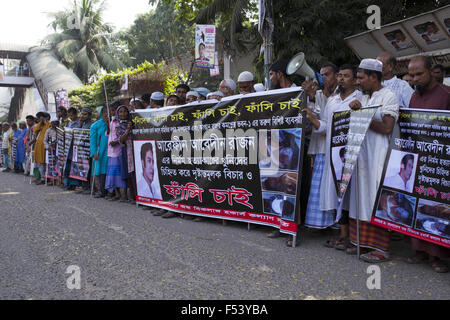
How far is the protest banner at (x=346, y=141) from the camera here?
162 inches

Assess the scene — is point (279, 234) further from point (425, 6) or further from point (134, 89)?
point (134, 89)

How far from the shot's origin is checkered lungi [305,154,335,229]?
15.6 feet

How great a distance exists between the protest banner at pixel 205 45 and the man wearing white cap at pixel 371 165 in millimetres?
8128

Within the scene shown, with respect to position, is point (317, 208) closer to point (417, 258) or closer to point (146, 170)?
point (417, 258)

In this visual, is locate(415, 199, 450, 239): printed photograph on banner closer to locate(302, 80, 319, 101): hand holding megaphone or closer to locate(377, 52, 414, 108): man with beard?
locate(377, 52, 414, 108): man with beard

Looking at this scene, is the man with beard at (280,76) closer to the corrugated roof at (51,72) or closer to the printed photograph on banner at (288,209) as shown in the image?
the printed photograph on banner at (288,209)

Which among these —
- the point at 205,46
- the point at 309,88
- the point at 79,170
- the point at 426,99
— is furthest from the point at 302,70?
the point at 205,46

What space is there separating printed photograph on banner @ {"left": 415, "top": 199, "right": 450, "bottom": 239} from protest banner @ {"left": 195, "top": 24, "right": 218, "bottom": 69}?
29.8ft

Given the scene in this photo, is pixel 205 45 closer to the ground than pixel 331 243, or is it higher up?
higher up

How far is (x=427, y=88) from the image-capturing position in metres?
4.11

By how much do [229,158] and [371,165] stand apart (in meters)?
1.95

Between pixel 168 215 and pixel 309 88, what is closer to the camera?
pixel 309 88

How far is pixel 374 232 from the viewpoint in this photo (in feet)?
13.9

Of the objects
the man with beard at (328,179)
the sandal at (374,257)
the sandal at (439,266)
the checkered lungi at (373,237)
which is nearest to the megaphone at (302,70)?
the man with beard at (328,179)
